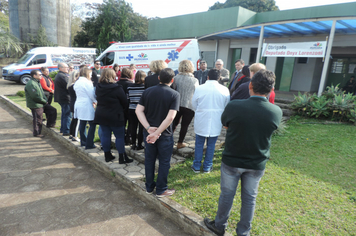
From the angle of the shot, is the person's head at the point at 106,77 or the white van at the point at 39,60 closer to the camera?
the person's head at the point at 106,77

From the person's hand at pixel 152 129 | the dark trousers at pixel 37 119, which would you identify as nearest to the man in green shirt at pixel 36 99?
the dark trousers at pixel 37 119

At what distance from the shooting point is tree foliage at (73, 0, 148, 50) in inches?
988

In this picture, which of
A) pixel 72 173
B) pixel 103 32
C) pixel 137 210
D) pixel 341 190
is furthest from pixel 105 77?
pixel 103 32

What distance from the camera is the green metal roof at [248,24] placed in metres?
9.47

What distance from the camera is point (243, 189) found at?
91.0 inches

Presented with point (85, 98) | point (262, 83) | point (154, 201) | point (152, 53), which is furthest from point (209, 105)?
point (152, 53)

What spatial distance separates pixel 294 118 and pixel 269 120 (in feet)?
19.5

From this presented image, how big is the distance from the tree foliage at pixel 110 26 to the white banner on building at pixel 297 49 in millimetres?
19798

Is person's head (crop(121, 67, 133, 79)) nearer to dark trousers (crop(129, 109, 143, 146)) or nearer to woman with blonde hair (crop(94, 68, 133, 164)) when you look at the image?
woman with blonde hair (crop(94, 68, 133, 164))

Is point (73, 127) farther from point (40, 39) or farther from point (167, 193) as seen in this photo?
point (40, 39)

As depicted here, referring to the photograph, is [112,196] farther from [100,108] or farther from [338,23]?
[338,23]

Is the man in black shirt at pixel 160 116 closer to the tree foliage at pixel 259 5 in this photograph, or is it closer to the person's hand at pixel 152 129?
the person's hand at pixel 152 129

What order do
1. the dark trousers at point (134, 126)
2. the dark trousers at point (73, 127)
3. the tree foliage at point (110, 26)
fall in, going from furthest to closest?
the tree foliage at point (110, 26) < the dark trousers at point (73, 127) < the dark trousers at point (134, 126)

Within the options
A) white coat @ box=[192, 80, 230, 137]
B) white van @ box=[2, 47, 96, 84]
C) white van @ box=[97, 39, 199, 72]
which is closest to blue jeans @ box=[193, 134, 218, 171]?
white coat @ box=[192, 80, 230, 137]
